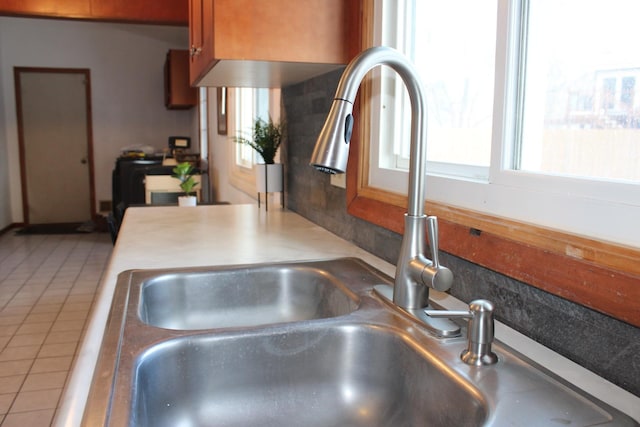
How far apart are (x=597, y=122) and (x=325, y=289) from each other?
2.14 ft

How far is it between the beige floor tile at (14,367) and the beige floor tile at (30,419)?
44 centimetres

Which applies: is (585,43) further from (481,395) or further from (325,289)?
(325,289)

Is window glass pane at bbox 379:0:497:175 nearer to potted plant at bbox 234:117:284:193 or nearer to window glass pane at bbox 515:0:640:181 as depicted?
window glass pane at bbox 515:0:640:181

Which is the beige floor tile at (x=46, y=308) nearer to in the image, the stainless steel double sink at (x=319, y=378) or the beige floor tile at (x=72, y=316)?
the beige floor tile at (x=72, y=316)

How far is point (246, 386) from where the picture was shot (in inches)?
33.8

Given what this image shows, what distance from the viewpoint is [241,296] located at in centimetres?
124

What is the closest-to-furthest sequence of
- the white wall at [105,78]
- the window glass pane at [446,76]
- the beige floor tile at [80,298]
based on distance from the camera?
the window glass pane at [446,76]
the beige floor tile at [80,298]
the white wall at [105,78]

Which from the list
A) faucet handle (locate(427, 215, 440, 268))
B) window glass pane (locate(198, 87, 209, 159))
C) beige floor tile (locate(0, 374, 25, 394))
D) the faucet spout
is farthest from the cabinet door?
window glass pane (locate(198, 87, 209, 159))

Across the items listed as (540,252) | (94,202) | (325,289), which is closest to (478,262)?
(540,252)

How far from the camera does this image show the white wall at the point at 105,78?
675 cm

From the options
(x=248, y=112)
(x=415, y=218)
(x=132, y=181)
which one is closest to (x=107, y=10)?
(x=248, y=112)

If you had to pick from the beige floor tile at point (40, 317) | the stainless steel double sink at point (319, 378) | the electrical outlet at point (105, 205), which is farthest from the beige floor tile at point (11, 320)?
the electrical outlet at point (105, 205)

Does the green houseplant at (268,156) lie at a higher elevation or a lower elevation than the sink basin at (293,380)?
higher

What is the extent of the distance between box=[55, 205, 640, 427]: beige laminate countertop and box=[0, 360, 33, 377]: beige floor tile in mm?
1110
